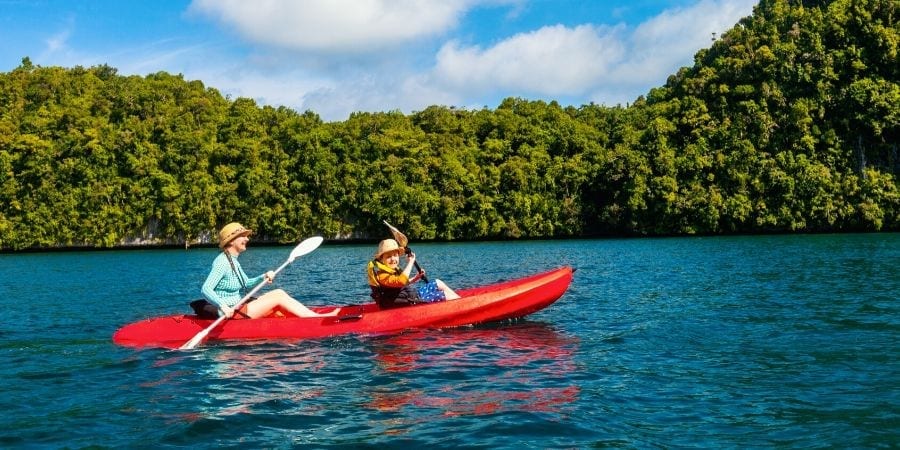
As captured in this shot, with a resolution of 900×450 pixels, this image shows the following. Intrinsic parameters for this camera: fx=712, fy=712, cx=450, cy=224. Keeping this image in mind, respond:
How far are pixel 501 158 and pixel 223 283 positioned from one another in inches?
2120

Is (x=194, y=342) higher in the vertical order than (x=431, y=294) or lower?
lower

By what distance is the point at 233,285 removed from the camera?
34.3ft

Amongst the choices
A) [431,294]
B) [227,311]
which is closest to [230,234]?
[227,311]

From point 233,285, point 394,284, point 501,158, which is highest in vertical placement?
point 501,158

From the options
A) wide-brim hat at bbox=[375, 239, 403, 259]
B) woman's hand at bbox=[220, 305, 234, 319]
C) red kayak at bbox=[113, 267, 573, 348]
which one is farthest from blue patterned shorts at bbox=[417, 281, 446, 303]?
woman's hand at bbox=[220, 305, 234, 319]

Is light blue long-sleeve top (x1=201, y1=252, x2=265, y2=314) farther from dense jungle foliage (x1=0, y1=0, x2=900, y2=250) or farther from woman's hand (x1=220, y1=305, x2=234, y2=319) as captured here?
dense jungle foliage (x1=0, y1=0, x2=900, y2=250)

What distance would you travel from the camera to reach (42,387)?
26.9ft

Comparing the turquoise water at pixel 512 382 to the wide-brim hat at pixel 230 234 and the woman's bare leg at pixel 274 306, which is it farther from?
the wide-brim hat at pixel 230 234

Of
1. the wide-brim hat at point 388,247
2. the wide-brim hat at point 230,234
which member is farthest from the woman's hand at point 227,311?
the wide-brim hat at point 388,247

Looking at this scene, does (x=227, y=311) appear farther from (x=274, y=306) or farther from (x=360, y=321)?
(x=360, y=321)

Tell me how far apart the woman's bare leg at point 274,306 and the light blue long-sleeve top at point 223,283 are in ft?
1.00

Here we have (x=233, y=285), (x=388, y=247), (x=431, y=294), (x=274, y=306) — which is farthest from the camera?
(x=431, y=294)

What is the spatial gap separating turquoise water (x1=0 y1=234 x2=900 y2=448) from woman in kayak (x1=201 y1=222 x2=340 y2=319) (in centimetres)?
67

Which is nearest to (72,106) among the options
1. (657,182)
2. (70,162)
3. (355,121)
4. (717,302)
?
(70,162)
